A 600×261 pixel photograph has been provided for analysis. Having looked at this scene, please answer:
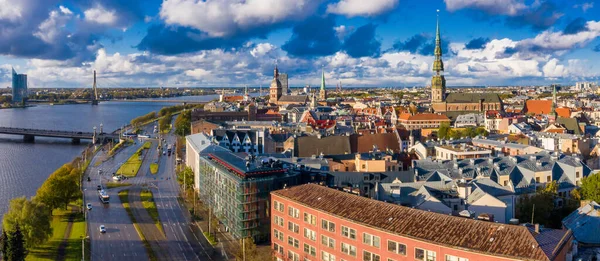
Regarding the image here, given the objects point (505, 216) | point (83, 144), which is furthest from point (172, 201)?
point (83, 144)

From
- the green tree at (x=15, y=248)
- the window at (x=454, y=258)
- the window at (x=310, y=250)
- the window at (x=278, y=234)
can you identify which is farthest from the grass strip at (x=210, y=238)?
the window at (x=454, y=258)

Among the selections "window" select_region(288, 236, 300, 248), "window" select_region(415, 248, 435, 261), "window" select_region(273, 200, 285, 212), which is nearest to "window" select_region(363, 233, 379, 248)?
"window" select_region(415, 248, 435, 261)

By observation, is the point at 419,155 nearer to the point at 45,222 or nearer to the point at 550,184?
the point at 550,184

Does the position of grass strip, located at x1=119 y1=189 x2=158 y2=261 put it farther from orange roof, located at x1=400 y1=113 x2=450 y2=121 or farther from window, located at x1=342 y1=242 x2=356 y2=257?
orange roof, located at x1=400 y1=113 x2=450 y2=121

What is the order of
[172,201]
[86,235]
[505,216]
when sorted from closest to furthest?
[505,216]
[86,235]
[172,201]

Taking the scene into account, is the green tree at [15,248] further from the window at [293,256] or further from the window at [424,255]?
the window at [424,255]

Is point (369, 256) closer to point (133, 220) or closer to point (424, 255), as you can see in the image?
point (424, 255)

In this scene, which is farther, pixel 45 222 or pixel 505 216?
pixel 45 222
